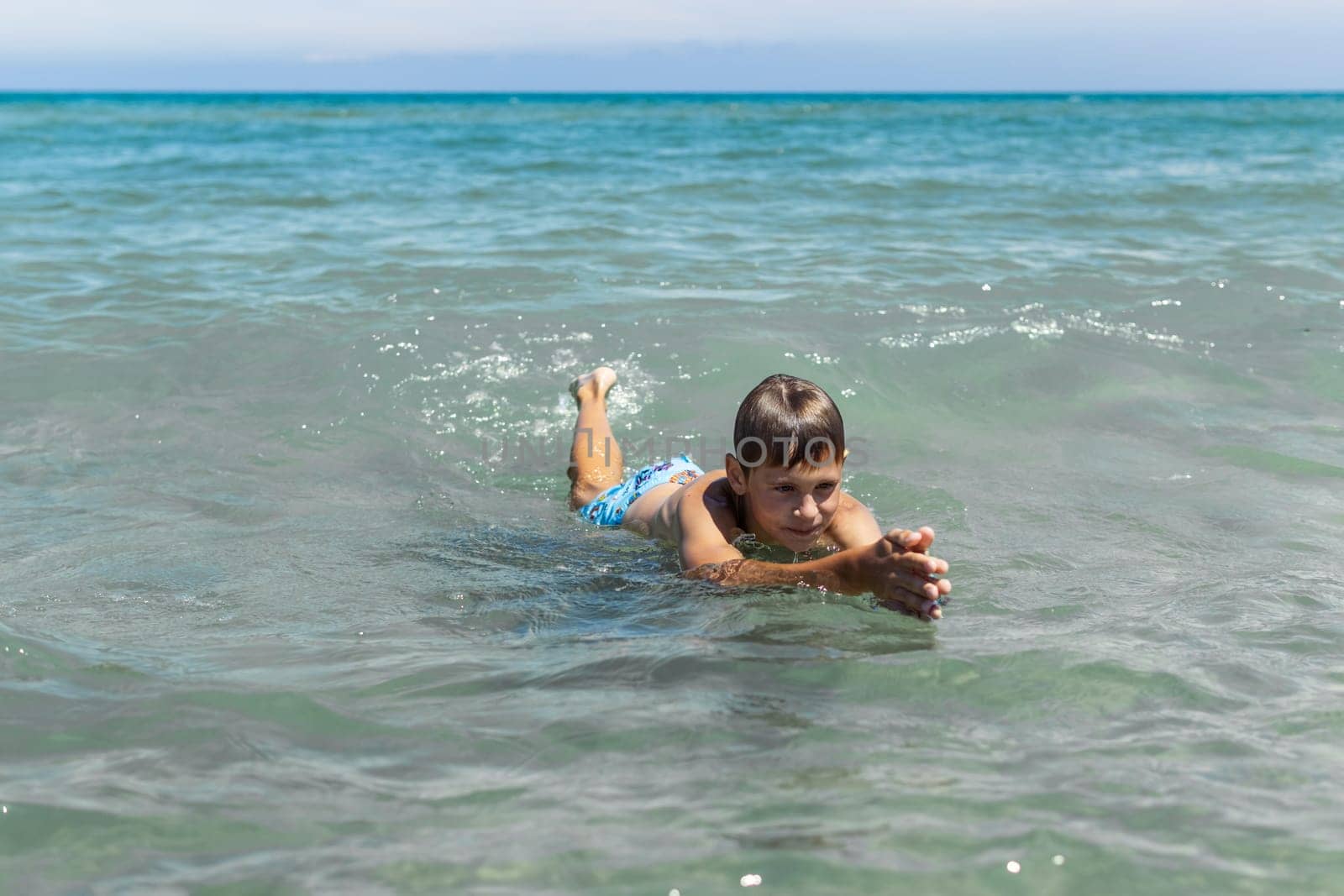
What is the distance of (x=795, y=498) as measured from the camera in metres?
4.04

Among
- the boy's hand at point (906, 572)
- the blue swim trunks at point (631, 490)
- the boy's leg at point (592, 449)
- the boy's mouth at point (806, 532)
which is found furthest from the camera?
the boy's leg at point (592, 449)

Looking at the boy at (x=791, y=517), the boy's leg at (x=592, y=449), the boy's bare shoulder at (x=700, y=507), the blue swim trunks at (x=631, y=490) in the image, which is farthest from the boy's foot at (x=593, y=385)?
the boy's bare shoulder at (x=700, y=507)

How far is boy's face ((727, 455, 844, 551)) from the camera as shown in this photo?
4.00m

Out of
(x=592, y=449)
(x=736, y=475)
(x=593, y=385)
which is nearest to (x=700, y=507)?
(x=736, y=475)

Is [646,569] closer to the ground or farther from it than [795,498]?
closer to the ground

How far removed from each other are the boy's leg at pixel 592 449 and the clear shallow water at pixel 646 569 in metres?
0.16

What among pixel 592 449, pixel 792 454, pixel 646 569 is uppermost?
pixel 792 454

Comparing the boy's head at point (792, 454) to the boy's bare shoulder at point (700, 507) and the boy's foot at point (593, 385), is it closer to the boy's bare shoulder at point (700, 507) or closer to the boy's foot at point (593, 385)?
the boy's bare shoulder at point (700, 507)

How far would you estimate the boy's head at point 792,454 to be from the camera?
3953 millimetres

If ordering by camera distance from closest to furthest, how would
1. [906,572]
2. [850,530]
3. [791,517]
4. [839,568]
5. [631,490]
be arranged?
1. [906,572]
2. [839,568]
3. [791,517]
4. [850,530]
5. [631,490]

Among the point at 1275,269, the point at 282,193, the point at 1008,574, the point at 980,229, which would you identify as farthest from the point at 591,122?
the point at 1008,574

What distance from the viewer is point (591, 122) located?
35062 mm

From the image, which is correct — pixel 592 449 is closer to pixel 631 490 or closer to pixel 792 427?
pixel 631 490

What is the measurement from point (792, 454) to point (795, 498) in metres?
0.17
